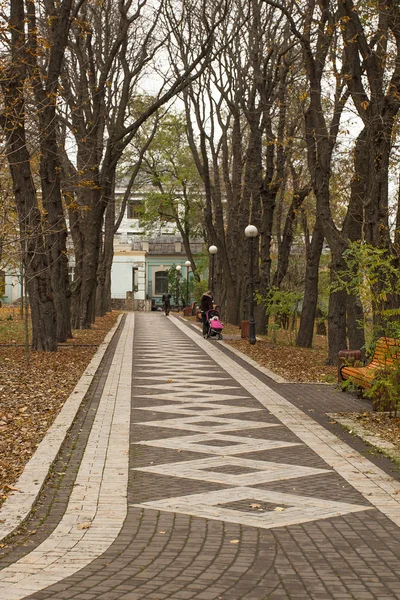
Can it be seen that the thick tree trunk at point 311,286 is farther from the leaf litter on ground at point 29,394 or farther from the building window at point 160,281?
the building window at point 160,281

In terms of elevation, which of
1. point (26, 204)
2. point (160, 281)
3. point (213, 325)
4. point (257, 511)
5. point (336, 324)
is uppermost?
point (26, 204)

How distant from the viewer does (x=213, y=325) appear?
1112 inches

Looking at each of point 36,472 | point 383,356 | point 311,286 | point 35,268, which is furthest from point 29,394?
point 311,286

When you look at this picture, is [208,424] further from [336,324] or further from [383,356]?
[336,324]

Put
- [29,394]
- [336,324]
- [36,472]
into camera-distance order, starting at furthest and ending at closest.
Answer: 1. [336,324]
2. [29,394]
3. [36,472]

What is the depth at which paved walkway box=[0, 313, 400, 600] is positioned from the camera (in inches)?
214

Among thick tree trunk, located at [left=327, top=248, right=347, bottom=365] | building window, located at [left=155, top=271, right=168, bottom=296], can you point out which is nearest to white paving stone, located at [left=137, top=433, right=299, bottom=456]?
thick tree trunk, located at [left=327, top=248, right=347, bottom=365]

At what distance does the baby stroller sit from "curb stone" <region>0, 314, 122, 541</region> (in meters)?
14.9

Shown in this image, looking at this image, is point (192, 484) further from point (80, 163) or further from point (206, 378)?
point (80, 163)

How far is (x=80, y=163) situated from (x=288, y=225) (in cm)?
745

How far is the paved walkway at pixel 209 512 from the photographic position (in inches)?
214

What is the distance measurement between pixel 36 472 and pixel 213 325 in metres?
20.2

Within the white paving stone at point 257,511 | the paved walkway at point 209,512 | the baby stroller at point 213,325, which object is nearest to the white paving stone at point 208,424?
the paved walkway at point 209,512

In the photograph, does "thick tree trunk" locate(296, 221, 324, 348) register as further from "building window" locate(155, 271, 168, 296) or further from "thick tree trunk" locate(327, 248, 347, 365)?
"building window" locate(155, 271, 168, 296)
